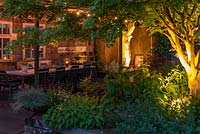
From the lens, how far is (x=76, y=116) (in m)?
5.18

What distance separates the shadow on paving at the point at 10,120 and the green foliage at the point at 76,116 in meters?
0.89

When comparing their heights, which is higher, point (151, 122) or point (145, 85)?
point (145, 85)

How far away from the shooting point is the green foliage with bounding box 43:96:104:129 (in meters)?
5.12

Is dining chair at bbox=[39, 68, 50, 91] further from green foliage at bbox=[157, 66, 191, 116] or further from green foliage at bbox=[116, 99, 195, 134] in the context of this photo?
green foliage at bbox=[116, 99, 195, 134]

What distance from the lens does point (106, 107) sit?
574 centimetres

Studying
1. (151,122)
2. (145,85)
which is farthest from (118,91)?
(151,122)

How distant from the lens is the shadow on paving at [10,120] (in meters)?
5.93

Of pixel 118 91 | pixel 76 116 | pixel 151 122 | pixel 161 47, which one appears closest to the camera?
pixel 151 122

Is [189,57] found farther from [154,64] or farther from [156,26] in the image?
[154,64]

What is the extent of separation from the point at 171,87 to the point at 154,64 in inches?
138

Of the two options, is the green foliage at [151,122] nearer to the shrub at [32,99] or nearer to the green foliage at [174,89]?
the green foliage at [174,89]

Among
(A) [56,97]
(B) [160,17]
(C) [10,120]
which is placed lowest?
(C) [10,120]

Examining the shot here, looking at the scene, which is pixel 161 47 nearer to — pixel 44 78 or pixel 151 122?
pixel 44 78

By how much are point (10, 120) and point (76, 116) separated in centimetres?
201
